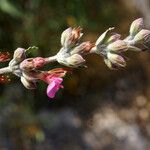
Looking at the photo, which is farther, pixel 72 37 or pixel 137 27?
pixel 137 27

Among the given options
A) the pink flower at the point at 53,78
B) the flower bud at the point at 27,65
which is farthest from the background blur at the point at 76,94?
the flower bud at the point at 27,65

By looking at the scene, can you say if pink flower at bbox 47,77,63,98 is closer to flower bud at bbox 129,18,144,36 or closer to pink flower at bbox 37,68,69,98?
pink flower at bbox 37,68,69,98

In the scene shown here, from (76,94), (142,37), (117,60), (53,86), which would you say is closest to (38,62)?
(53,86)

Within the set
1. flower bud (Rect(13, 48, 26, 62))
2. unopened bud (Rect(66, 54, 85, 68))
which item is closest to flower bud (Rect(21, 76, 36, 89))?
flower bud (Rect(13, 48, 26, 62))

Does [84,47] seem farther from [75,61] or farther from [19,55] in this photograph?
[19,55]

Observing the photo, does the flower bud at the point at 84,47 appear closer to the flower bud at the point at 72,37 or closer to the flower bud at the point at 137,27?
the flower bud at the point at 72,37

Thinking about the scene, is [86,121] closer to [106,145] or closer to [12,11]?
[106,145]

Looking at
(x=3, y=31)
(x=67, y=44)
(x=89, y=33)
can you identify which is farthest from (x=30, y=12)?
(x=67, y=44)
